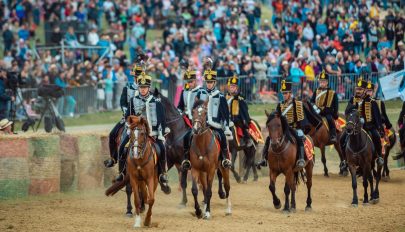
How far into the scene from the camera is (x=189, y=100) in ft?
76.9

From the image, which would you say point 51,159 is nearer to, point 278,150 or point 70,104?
point 278,150

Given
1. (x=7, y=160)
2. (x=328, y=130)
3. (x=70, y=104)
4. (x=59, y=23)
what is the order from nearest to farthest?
(x=7, y=160) < (x=328, y=130) < (x=70, y=104) < (x=59, y=23)

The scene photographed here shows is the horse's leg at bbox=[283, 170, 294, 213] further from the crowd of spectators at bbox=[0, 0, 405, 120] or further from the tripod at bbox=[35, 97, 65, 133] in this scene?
the crowd of spectators at bbox=[0, 0, 405, 120]

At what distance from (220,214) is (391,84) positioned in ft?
45.1

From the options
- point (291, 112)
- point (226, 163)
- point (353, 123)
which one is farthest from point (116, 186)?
point (353, 123)

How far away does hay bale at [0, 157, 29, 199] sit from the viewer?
2350 cm

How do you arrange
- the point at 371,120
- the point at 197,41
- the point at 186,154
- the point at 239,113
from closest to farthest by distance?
the point at 186,154 → the point at 371,120 → the point at 239,113 → the point at 197,41

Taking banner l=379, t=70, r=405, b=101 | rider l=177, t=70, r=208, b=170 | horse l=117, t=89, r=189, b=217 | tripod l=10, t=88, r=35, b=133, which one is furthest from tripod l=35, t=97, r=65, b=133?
banner l=379, t=70, r=405, b=101

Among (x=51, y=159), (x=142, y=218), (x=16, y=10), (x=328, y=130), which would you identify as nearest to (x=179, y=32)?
(x=16, y=10)

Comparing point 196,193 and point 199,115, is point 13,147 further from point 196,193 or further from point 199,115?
point 199,115

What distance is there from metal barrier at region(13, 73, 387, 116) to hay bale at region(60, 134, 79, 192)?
9926 mm

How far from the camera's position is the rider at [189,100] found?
21.8m

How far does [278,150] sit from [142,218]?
360 cm

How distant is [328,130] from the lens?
2941 centimetres
